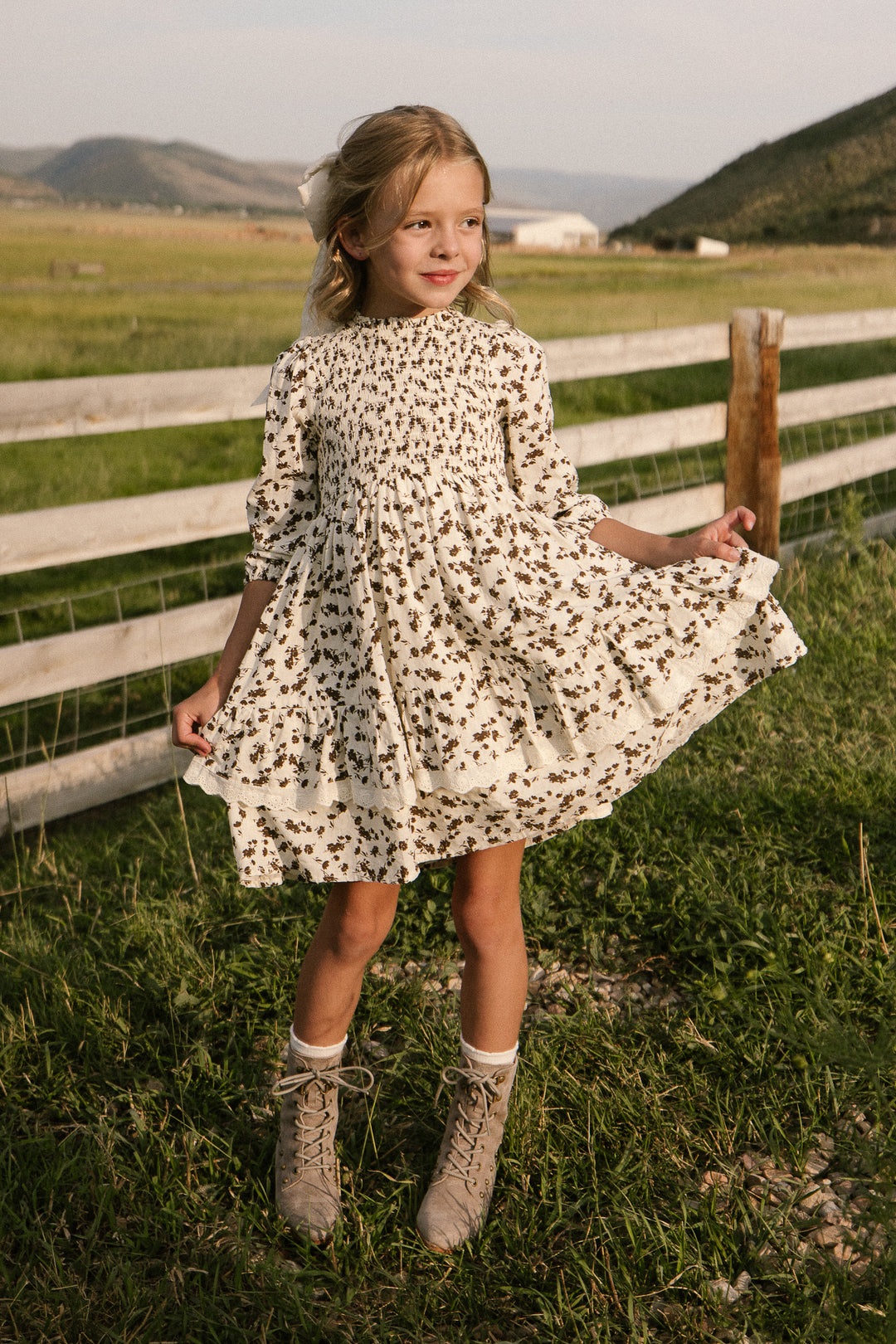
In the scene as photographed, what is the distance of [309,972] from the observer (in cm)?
191

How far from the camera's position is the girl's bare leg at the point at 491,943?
187cm

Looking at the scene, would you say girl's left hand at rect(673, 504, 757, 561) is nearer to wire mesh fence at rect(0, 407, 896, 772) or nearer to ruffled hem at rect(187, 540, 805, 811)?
ruffled hem at rect(187, 540, 805, 811)

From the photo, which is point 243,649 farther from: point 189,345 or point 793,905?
point 189,345

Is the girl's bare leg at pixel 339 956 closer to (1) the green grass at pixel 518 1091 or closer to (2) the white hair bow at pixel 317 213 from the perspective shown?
(1) the green grass at pixel 518 1091

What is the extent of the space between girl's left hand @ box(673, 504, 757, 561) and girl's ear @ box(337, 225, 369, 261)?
76 centimetres

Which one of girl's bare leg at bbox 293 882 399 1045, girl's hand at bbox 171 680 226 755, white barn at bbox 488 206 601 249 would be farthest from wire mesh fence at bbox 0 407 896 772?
white barn at bbox 488 206 601 249

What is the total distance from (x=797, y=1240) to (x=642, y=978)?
0.73 metres

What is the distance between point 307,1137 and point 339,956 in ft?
1.17

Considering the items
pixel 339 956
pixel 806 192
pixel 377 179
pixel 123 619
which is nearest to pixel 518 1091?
pixel 339 956

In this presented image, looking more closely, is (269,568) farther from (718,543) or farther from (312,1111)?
(312,1111)

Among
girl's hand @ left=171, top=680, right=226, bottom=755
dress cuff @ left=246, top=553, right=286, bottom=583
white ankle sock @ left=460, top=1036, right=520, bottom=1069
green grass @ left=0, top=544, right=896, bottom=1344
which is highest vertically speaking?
dress cuff @ left=246, top=553, right=286, bottom=583

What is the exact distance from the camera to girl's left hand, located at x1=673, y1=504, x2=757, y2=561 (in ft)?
6.25

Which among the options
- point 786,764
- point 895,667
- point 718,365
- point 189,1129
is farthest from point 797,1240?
point 718,365

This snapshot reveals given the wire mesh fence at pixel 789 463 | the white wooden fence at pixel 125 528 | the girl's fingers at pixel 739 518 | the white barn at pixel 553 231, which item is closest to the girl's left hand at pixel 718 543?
the girl's fingers at pixel 739 518
